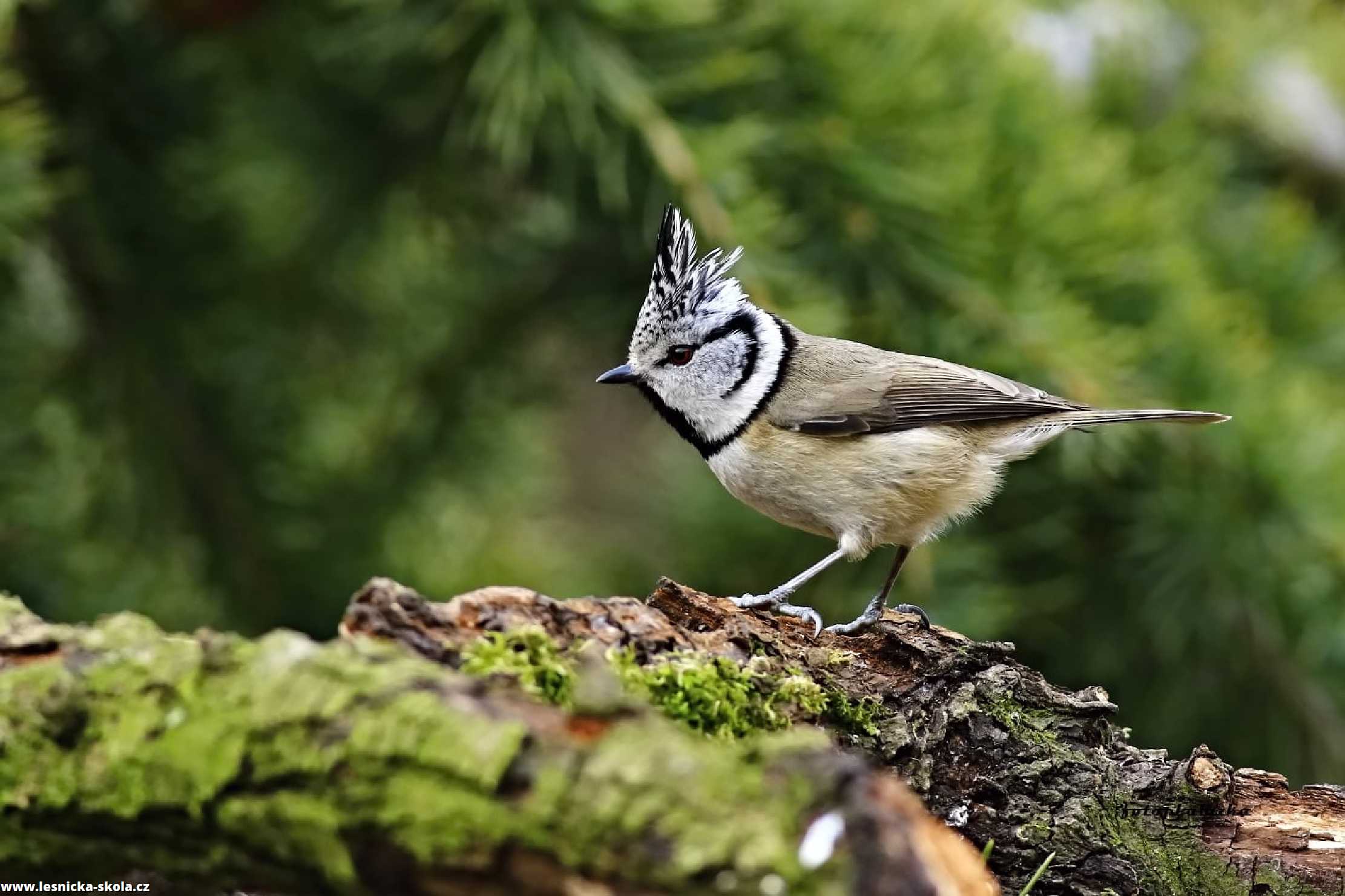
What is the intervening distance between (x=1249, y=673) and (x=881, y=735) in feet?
5.38

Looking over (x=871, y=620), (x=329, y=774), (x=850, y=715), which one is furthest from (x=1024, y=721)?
(x=329, y=774)

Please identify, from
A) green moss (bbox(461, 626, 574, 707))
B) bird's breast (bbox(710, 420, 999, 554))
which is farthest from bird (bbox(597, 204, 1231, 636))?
green moss (bbox(461, 626, 574, 707))

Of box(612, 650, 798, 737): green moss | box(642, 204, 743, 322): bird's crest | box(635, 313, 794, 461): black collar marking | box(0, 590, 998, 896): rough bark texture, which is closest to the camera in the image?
box(0, 590, 998, 896): rough bark texture

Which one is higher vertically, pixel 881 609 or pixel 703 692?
pixel 703 692

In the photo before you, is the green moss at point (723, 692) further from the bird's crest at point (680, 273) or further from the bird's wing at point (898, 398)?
the bird's wing at point (898, 398)

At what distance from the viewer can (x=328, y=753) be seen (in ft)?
3.62

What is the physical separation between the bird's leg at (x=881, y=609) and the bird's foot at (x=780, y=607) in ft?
0.20

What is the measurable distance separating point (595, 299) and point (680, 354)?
0.50m

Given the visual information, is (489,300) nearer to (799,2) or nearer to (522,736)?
(799,2)

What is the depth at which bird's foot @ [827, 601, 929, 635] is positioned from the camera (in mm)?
1831

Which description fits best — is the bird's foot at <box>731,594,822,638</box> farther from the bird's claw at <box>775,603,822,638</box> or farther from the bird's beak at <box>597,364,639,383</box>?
the bird's beak at <box>597,364,639,383</box>

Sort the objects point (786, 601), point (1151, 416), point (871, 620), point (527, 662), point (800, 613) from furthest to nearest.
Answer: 1. point (786, 601)
2. point (1151, 416)
3. point (800, 613)
4. point (871, 620)
5. point (527, 662)

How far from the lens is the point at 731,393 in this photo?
9.36ft

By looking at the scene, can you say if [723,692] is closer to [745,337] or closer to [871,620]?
[871,620]
